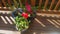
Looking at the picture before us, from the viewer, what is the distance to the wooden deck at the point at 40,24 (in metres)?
2.05

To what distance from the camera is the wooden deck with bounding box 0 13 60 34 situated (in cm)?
205

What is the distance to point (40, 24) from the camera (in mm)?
2119

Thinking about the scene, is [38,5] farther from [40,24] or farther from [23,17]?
[23,17]

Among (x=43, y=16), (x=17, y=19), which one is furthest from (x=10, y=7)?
(x=43, y=16)

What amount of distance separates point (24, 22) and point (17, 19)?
0.34ft

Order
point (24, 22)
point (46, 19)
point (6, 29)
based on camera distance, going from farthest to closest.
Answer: point (46, 19)
point (6, 29)
point (24, 22)

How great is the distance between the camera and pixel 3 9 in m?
2.23

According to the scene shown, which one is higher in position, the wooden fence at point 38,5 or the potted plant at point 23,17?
the wooden fence at point 38,5

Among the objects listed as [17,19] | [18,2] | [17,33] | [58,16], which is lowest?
[17,33]

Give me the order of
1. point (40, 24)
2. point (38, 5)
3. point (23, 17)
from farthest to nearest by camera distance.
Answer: point (38, 5) < point (40, 24) < point (23, 17)

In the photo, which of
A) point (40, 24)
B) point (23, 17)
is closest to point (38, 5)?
point (40, 24)

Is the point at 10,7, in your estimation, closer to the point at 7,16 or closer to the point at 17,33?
the point at 7,16

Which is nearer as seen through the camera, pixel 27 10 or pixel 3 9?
pixel 27 10

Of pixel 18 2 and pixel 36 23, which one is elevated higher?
pixel 18 2
